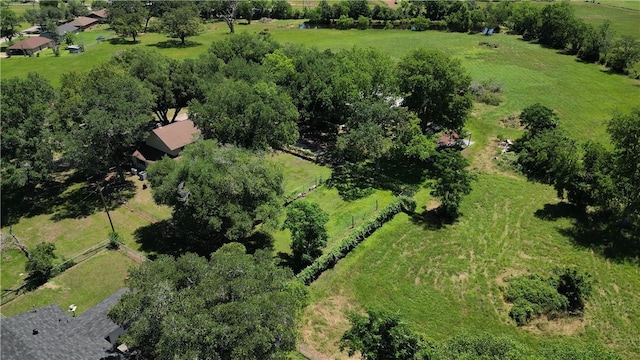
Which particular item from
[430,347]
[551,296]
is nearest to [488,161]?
[551,296]

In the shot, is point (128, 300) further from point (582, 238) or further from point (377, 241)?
point (582, 238)

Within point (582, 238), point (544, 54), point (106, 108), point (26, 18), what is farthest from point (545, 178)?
point (26, 18)

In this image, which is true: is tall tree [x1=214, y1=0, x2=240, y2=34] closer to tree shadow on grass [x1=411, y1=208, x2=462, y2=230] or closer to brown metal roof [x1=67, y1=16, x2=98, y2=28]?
brown metal roof [x1=67, y1=16, x2=98, y2=28]

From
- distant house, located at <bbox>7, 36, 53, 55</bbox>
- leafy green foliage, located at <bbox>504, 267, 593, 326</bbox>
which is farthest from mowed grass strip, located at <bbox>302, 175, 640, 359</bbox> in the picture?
distant house, located at <bbox>7, 36, 53, 55</bbox>

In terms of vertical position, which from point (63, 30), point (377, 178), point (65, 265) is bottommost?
point (65, 265)

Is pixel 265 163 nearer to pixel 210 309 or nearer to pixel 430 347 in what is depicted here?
pixel 210 309

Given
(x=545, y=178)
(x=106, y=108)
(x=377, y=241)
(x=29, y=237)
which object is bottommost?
(x=29, y=237)

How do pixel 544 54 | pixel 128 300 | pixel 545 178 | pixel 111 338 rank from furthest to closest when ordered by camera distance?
pixel 544 54, pixel 545 178, pixel 111 338, pixel 128 300
